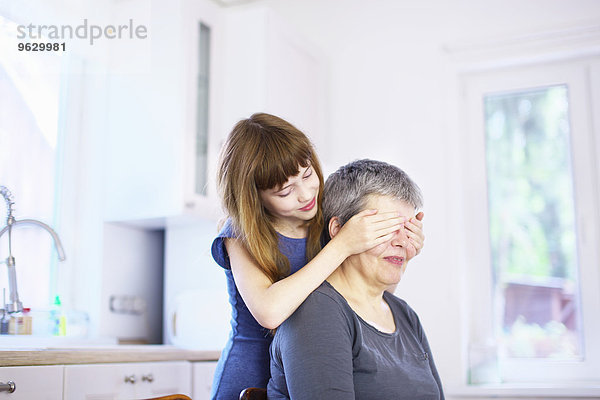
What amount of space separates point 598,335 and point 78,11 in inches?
107

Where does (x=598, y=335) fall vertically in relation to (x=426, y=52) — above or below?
below

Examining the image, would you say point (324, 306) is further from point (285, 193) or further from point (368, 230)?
point (285, 193)

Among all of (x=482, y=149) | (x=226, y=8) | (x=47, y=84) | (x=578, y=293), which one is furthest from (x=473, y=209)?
(x=47, y=84)

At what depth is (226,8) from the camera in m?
3.64

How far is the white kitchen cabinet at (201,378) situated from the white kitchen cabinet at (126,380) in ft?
0.08

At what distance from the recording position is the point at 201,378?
2488 millimetres

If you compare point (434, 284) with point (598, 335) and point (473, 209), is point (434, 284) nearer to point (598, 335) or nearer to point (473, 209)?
point (473, 209)

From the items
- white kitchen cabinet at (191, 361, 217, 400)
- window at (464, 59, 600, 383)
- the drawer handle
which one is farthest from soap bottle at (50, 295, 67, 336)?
window at (464, 59, 600, 383)

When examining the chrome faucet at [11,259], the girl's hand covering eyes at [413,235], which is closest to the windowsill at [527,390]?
the girl's hand covering eyes at [413,235]

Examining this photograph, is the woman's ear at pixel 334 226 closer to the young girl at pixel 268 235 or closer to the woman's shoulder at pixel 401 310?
the young girl at pixel 268 235

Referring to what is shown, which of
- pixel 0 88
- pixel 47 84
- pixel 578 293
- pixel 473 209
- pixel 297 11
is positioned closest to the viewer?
pixel 0 88

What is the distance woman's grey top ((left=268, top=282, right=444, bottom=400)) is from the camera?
4.24 ft

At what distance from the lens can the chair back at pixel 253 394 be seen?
140 centimetres

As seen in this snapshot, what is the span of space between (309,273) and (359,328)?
0.53ft
